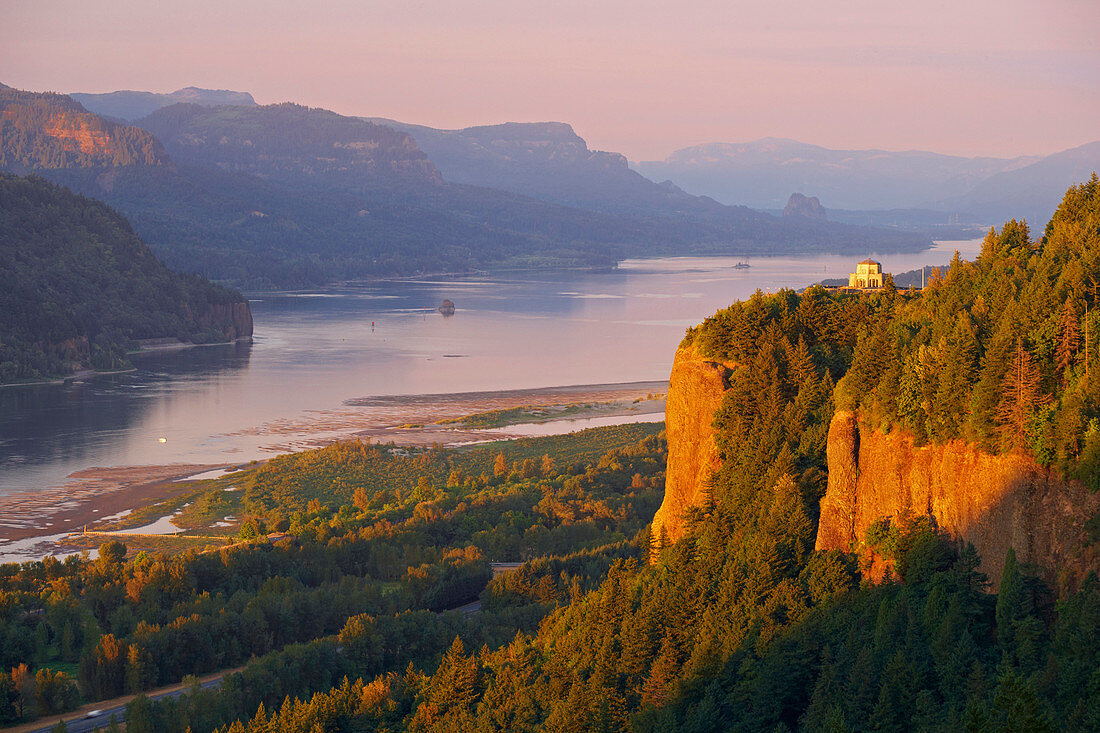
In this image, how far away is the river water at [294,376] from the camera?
8194cm

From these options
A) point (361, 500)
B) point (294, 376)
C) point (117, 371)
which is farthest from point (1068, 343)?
point (117, 371)

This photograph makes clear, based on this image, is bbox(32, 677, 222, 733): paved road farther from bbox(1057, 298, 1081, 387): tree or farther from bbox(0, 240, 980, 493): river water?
bbox(0, 240, 980, 493): river water

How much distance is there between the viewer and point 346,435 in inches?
3319

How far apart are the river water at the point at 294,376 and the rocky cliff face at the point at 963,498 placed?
2132 inches

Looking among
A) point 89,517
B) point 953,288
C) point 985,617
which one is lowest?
point 89,517

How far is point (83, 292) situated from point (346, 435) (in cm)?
6921

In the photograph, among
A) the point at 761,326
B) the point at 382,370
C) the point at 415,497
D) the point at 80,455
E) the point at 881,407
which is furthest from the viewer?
the point at 382,370

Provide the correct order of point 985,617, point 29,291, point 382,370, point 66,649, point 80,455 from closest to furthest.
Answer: point 985,617 → point 66,649 → point 80,455 → point 382,370 → point 29,291

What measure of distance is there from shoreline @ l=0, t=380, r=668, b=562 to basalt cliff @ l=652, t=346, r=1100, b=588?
38904 mm

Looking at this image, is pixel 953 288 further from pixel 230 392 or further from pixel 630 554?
pixel 230 392

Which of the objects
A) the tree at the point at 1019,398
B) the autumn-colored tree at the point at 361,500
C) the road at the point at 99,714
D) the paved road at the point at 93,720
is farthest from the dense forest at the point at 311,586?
the tree at the point at 1019,398

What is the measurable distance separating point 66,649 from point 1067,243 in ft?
96.3

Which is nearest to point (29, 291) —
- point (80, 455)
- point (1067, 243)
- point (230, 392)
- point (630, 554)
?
point (230, 392)

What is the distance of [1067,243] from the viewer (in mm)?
29109
